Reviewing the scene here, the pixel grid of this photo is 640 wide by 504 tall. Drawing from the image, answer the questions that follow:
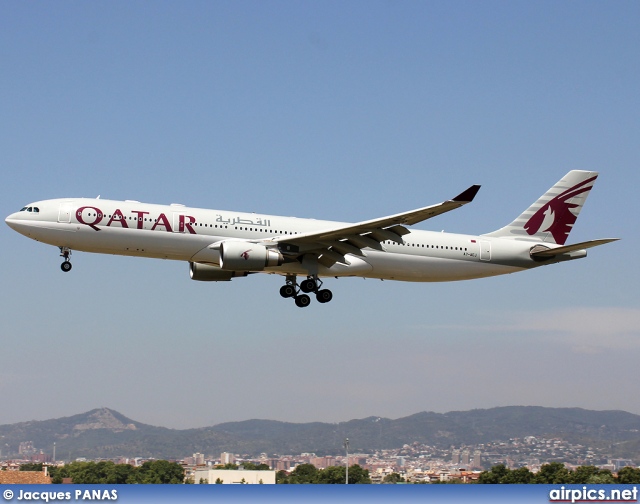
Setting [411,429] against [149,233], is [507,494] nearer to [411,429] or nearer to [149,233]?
[149,233]

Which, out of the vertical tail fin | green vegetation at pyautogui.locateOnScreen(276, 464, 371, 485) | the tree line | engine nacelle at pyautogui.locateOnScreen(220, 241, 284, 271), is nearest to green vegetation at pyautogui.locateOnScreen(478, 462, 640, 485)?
the tree line

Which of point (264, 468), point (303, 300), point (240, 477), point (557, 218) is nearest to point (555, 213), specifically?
point (557, 218)

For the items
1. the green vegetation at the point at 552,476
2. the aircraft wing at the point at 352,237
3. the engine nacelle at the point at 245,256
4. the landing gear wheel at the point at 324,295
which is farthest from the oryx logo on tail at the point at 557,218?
the green vegetation at the point at 552,476

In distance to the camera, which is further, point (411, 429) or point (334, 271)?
point (411, 429)

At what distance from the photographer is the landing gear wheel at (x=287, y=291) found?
44094 millimetres

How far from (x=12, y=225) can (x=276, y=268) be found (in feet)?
39.3

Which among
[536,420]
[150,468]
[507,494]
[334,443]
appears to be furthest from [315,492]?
[536,420]

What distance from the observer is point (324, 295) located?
43.9m

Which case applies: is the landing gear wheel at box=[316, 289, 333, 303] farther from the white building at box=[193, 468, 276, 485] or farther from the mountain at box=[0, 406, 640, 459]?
the mountain at box=[0, 406, 640, 459]

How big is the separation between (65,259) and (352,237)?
1315 centimetres

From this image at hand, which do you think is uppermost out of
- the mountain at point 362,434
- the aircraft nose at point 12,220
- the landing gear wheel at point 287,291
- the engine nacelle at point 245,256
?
the aircraft nose at point 12,220

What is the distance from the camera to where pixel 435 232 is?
44.7 metres

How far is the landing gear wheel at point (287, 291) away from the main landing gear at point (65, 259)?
33.6ft

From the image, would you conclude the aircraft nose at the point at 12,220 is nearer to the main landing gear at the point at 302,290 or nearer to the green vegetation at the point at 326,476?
the main landing gear at the point at 302,290
